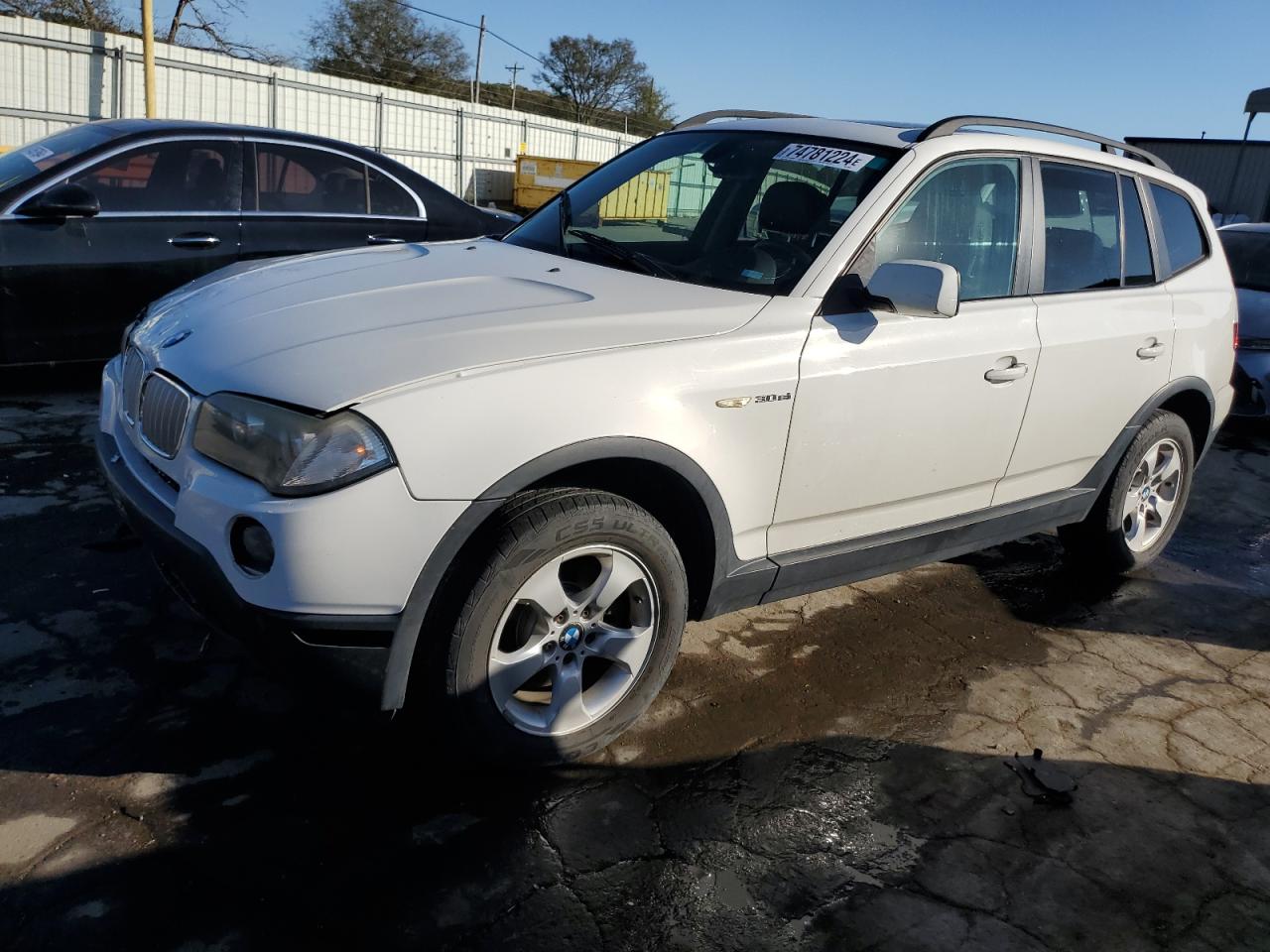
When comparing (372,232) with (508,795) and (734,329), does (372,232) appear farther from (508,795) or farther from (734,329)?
(508,795)

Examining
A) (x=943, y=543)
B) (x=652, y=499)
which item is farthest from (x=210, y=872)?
(x=943, y=543)

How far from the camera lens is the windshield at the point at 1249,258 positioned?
8.09 m

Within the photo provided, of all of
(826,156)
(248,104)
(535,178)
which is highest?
(248,104)

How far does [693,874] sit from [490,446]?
45.6 inches

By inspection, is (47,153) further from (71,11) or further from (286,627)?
(71,11)

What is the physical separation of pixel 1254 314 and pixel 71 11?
31.0 m

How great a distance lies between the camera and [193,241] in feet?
18.4

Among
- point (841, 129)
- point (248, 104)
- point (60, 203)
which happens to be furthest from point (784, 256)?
point (248, 104)

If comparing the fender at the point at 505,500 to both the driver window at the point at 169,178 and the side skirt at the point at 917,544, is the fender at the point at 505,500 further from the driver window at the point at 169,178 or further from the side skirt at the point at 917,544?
the driver window at the point at 169,178

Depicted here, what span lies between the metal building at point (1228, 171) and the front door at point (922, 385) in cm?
2330

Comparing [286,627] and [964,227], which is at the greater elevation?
[964,227]

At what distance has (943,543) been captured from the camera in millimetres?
3557

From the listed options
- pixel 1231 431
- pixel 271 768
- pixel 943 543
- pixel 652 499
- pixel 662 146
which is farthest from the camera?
pixel 1231 431

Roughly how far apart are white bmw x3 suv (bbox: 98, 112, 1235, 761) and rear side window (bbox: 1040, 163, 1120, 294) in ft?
0.05
